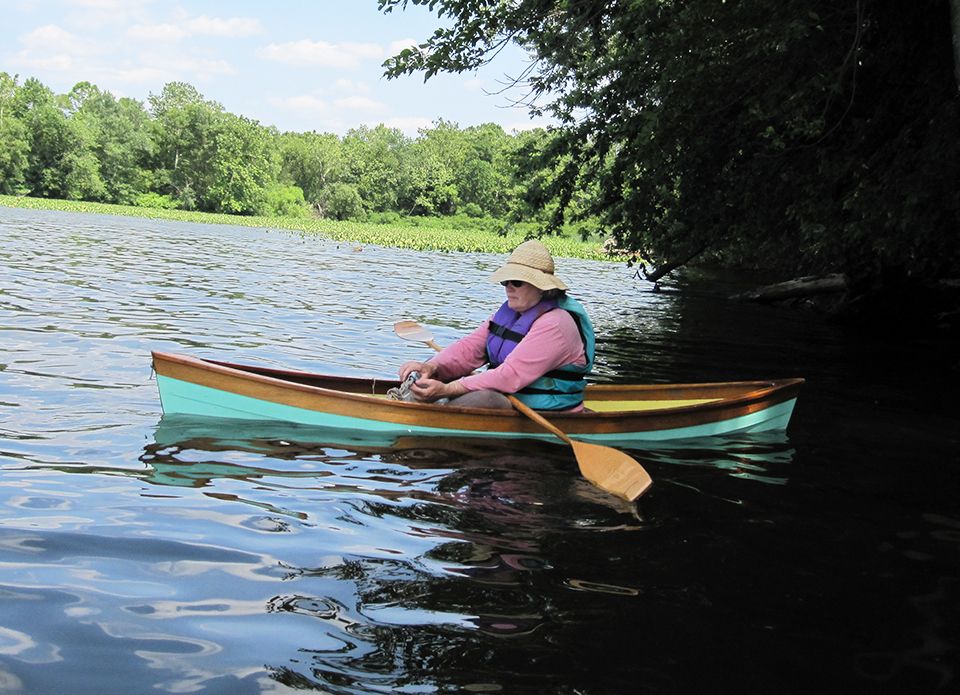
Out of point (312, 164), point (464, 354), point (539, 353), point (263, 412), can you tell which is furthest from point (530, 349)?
point (312, 164)

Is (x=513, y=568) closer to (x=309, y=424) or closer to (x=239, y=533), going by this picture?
(x=239, y=533)

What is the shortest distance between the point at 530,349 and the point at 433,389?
68 cm

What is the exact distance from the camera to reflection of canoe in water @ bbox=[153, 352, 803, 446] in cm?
563

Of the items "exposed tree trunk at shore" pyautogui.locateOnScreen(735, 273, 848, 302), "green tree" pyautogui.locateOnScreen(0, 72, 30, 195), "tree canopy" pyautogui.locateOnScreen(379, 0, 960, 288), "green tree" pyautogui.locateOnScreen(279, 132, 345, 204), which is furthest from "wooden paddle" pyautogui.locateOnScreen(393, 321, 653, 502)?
"green tree" pyautogui.locateOnScreen(279, 132, 345, 204)

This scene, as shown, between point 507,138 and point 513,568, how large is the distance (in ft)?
327

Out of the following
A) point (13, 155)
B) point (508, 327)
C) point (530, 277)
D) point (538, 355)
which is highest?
point (13, 155)

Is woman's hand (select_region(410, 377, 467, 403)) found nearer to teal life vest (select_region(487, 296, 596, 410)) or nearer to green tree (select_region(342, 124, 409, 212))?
teal life vest (select_region(487, 296, 596, 410))

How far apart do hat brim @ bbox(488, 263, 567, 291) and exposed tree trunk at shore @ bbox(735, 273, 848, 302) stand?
12627 mm

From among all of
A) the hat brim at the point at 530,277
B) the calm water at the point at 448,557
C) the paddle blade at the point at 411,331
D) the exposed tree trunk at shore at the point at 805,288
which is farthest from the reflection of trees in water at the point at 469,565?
the exposed tree trunk at shore at the point at 805,288

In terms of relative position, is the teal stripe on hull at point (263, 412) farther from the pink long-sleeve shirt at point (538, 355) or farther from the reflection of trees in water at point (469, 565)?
the pink long-sleeve shirt at point (538, 355)

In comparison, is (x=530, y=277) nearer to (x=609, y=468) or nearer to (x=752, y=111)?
(x=609, y=468)

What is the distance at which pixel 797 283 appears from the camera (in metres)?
18.6

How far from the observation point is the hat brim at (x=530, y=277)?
5570mm

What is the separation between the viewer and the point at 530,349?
19.0ft
